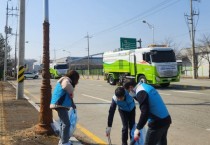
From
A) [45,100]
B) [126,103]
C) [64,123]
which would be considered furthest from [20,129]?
[126,103]

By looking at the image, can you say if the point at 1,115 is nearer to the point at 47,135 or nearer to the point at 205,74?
the point at 47,135

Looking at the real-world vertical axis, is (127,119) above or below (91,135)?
above

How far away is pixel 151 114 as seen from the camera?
5500mm

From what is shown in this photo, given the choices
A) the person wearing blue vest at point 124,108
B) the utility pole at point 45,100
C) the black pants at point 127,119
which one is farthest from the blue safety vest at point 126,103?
the utility pole at point 45,100

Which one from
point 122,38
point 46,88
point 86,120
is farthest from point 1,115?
Answer: point 122,38

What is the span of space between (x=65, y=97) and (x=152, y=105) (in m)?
2.43

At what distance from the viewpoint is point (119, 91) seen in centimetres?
673

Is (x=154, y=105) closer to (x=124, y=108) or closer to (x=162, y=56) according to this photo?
(x=124, y=108)

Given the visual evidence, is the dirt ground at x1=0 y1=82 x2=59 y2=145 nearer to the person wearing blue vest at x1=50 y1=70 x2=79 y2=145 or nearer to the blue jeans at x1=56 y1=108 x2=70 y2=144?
the blue jeans at x1=56 y1=108 x2=70 y2=144

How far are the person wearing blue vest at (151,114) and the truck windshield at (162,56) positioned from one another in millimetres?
21100

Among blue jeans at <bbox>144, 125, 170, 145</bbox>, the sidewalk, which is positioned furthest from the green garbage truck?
blue jeans at <bbox>144, 125, 170, 145</bbox>

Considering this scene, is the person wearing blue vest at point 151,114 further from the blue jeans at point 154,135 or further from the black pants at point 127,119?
the black pants at point 127,119

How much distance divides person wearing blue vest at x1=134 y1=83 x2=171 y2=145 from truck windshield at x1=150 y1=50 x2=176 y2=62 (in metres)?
21.1

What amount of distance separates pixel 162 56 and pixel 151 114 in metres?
21.7
